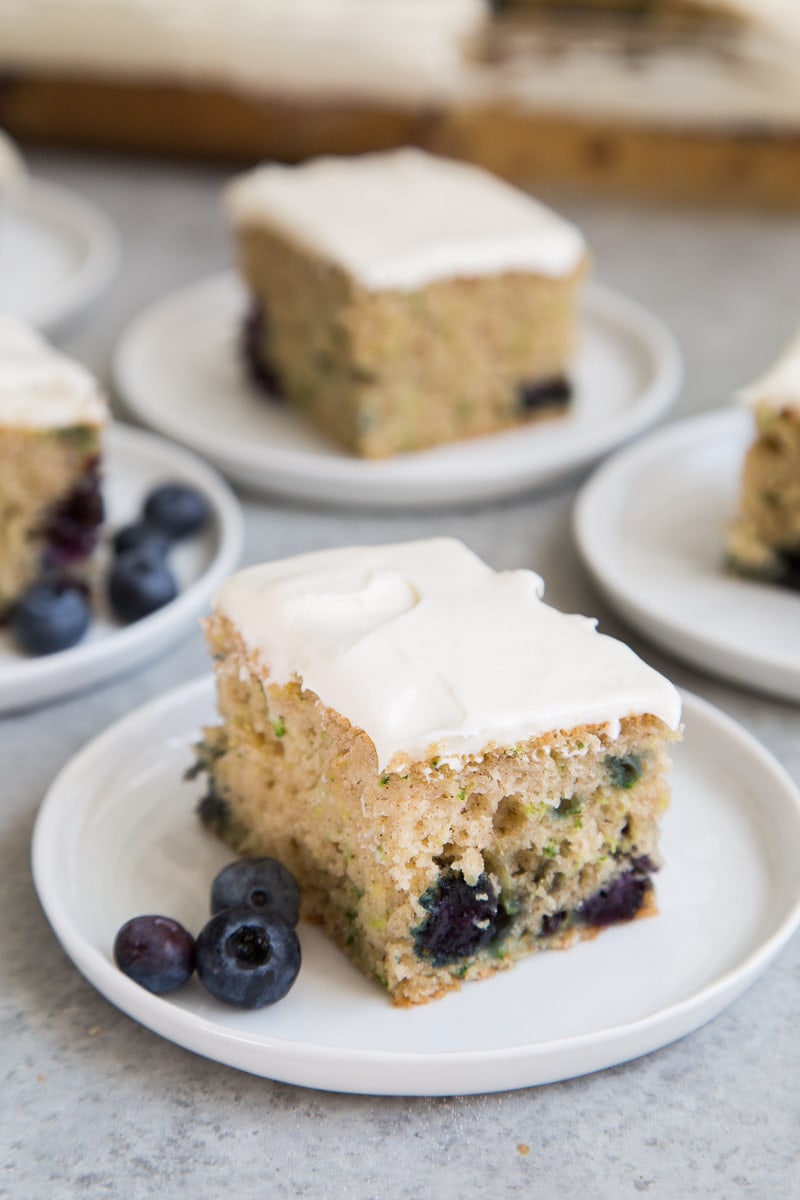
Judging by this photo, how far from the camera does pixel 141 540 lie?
3.12m

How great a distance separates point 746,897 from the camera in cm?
219

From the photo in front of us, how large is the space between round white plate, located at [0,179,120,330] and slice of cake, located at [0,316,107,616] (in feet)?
3.90

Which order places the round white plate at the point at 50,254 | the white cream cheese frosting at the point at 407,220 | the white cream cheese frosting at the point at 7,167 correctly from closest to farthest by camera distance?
the white cream cheese frosting at the point at 407,220, the round white plate at the point at 50,254, the white cream cheese frosting at the point at 7,167

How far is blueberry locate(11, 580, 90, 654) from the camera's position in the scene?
9.32 ft

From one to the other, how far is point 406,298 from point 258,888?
1747 mm

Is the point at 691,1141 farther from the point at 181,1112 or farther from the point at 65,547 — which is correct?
the point at 65,547

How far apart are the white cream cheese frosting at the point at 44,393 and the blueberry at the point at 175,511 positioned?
0.28 metres

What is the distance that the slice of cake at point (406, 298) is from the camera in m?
3.46

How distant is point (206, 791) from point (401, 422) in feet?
4.66

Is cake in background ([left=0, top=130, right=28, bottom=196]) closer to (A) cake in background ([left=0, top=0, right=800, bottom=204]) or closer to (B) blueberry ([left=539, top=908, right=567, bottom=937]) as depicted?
(A) cake in background ([left=0, top=0, right=800, bottom=204])

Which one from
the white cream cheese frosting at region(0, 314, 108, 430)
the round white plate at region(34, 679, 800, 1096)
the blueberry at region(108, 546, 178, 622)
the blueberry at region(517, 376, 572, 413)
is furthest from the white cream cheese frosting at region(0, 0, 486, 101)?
the round white plate at region(34, 679, 800, 1096)

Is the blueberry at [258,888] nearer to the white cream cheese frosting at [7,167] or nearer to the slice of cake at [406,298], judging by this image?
the slice of cake at [406,298]

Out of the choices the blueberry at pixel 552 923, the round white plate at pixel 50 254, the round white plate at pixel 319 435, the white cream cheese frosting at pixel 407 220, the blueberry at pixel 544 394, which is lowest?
the round white plate at pixel 50 254

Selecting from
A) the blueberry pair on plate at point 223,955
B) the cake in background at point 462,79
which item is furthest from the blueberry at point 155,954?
the cake in background at point 462,79
